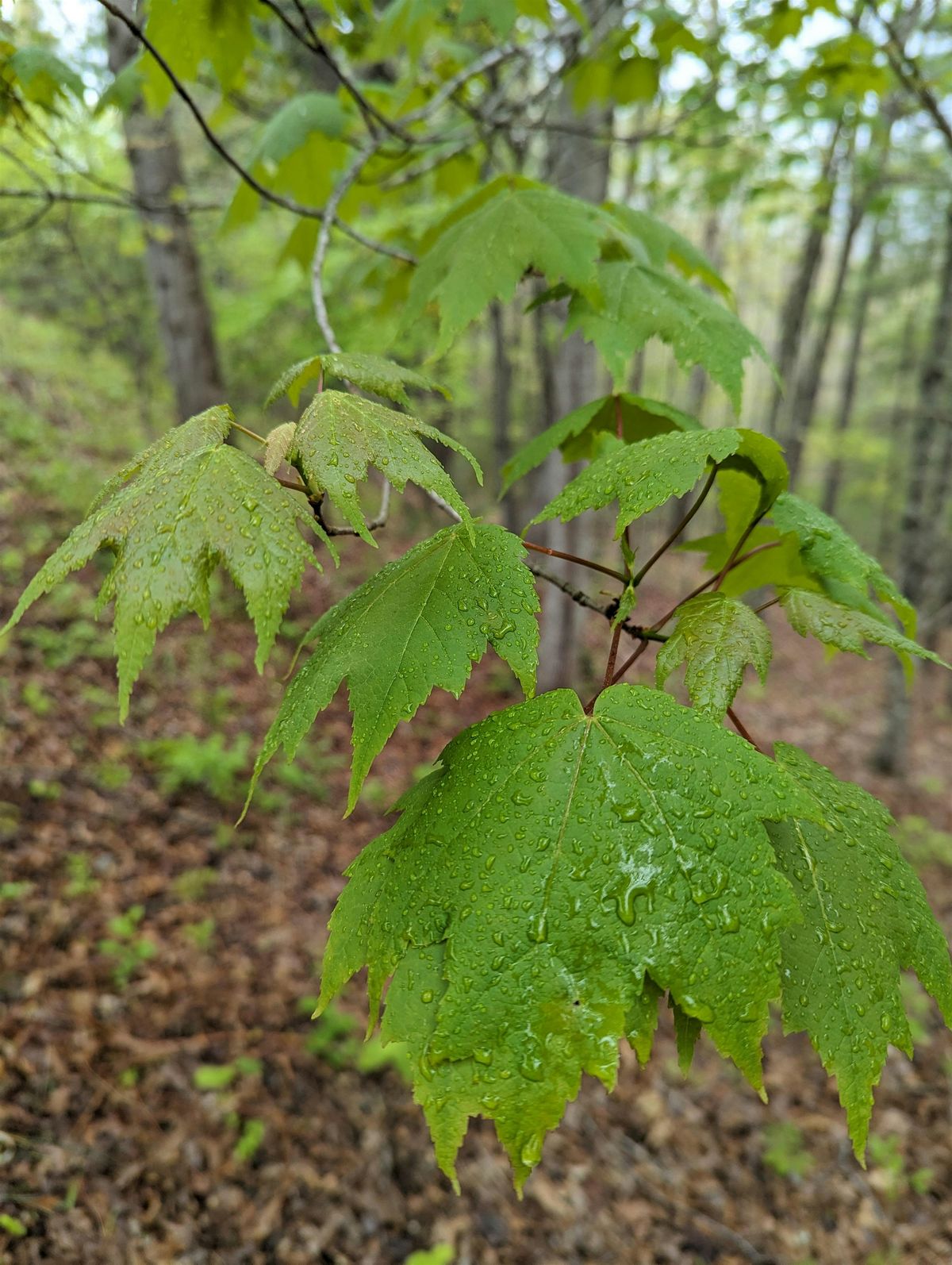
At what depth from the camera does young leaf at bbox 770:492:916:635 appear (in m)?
1.28

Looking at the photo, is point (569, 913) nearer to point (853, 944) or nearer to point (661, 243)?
point (853, 944)

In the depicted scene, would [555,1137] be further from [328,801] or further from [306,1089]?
[328,801]

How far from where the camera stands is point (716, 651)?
1.09 metres

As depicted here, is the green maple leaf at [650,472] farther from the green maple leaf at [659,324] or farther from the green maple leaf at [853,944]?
the green maple leaf at [853,944]

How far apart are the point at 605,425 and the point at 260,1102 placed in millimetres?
3530

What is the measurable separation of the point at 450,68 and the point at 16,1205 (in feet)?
17.1

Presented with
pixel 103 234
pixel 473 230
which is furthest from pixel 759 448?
pixel 103 234

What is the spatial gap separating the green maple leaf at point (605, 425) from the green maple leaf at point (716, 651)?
582 millimetres

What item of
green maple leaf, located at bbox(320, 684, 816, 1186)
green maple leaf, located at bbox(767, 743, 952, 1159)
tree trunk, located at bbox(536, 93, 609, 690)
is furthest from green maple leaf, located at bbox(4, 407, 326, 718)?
tree trunk, located at bbox(536, 93, 609, 690)

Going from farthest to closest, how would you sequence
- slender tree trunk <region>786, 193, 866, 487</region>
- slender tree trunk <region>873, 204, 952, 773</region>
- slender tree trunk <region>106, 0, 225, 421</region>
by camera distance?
slender tree trunk <region>786, 193, 866, 487</region>, slender tree trunk <region>873, 204, 952, 773</region>, slender tree trunk <region>106, 0, 225, 421</region>

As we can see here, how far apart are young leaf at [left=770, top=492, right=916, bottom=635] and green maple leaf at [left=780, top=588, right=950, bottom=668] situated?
61 millimetres

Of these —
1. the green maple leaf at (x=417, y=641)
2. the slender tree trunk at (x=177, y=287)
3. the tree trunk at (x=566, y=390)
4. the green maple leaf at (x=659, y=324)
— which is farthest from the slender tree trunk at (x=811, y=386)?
the green maple leaf at (x=417, y=641)

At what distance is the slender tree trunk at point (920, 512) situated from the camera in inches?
284

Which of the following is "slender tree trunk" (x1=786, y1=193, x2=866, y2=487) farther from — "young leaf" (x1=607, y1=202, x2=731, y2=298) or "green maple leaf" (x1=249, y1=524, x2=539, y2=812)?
"green maple leaf" (x1=249, y1=524, x2=539, y2=812)
